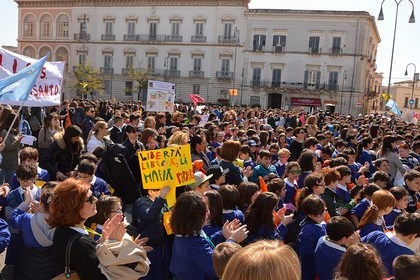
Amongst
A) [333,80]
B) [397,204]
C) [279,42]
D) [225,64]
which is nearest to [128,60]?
[225,64]

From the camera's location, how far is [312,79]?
159 ft

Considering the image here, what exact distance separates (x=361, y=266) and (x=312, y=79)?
47272 millimetres

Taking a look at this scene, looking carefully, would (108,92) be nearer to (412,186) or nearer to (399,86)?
(412,186)

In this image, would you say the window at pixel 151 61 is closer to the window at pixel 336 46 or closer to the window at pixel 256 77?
the window at pixel 256 77

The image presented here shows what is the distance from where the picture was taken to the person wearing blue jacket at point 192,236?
3621 millimetres

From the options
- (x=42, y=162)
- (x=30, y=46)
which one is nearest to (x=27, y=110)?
(x=42, y=162)

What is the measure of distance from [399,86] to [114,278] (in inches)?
3594

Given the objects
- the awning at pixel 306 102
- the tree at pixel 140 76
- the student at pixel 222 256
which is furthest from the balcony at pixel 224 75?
the student at pixel 222 256

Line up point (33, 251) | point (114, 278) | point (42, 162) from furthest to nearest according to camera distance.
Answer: point (42, 162) < point (33, 251) < point (114, 278)

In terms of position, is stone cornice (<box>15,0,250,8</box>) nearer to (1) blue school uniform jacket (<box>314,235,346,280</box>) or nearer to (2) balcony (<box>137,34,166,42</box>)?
(2) balcony (<box>137,34,166,42</box>)

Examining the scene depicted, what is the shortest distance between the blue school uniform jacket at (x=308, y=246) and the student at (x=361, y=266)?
112 centimetres

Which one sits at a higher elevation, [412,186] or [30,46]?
[30,46]

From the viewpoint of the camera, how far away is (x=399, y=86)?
85438 mm

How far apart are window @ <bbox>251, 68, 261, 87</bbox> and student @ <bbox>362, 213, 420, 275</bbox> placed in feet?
152
